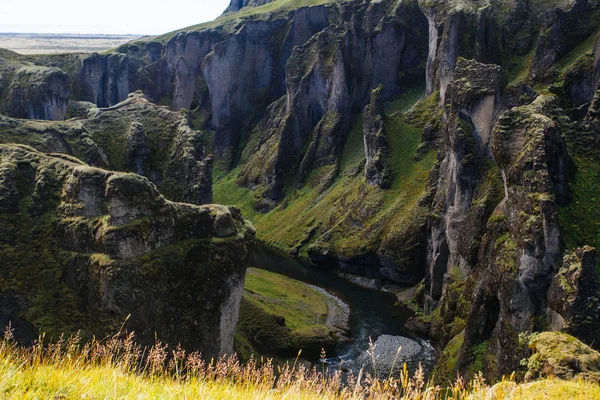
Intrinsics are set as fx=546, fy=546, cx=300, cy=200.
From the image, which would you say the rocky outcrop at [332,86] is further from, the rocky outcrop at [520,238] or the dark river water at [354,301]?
the rocky outcrop at [520,238]

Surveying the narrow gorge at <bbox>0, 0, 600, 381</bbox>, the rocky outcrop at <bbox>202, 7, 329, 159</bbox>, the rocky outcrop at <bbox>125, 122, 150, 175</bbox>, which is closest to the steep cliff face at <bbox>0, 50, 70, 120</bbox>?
the narrow gorge at <bbox>0, 0, 600, 381</bbox>

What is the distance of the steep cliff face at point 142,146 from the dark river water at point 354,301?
2737cm

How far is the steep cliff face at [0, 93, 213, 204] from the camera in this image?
244 feet

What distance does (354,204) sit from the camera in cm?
11125

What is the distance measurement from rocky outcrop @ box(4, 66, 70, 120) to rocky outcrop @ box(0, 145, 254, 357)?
94030 millimetres

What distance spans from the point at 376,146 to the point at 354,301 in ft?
122

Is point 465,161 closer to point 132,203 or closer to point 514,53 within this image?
point 132,203

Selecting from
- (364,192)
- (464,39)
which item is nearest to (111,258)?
(364,192)

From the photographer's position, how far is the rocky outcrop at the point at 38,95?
426 feet

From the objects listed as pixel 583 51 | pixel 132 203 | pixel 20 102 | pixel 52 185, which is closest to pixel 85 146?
pixel 52 185

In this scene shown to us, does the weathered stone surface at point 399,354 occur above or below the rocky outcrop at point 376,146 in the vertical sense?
below

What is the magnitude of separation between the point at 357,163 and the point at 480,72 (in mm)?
60978

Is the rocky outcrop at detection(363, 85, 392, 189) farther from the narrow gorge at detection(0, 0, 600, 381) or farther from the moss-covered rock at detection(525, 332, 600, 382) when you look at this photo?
the moss-covered rock at detection(525, 332, 600, 382)

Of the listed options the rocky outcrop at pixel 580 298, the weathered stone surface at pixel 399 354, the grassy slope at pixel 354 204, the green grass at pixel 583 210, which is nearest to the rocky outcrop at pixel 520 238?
the green grass at pixel 583 210
